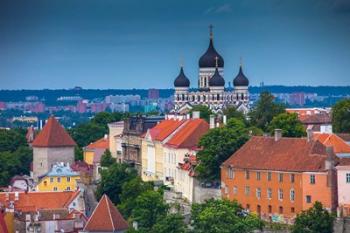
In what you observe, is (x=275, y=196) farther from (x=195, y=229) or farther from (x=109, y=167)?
(x=109, y=167)

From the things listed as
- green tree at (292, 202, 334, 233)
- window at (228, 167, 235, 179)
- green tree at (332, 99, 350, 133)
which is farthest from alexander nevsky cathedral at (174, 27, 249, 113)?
green tree at (292, 202, 334, 233)

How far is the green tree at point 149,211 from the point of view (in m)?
78.9

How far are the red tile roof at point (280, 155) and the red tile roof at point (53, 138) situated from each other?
112ft

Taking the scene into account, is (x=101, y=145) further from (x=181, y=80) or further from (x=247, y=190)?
(x=247, y=190)

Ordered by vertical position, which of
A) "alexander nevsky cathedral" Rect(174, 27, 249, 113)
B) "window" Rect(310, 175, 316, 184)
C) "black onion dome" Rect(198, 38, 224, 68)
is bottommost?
"window" Rect(310, 175, 316, 184)

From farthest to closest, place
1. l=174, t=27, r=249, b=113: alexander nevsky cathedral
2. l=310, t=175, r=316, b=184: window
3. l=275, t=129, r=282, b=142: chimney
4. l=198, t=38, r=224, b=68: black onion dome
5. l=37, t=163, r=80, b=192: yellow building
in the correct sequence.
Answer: l=198, t=38, r=224, b=68: black onion dome < l=174, t=27, r=249, b=113: alexander nevsky cathedral < l=37, t=163, r=80, b=192: yellow building < l=275, t=129, r=282, b=142: chimney < l=310, t=175, r=316, b=184: window

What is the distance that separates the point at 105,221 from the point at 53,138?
31544 mm

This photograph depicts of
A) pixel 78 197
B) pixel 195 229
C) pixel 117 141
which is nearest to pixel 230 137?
pixel 195 229

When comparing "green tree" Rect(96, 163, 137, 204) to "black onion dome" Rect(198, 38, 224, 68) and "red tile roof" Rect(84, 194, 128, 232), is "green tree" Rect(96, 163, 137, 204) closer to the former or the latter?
"red tile roof" Rect(84, 194, 128, 232)

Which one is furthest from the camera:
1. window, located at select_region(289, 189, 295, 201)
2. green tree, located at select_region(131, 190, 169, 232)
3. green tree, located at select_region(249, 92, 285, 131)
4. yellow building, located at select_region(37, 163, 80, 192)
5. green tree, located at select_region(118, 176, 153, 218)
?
yellow building, located at select_region(37, 163, 80, 192)

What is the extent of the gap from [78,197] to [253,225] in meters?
25.0

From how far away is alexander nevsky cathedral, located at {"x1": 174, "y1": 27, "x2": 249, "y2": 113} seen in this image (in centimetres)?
14825

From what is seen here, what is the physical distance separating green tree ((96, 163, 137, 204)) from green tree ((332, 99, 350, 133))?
45.0 ft

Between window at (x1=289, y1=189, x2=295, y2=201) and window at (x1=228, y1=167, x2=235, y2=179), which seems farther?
window at (x1=228, y1=167, x2=235, y2=179)
